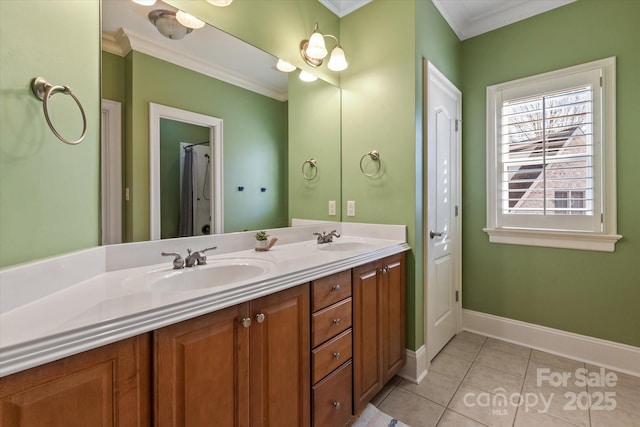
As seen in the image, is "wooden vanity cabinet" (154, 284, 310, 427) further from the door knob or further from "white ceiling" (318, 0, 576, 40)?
"white ceiling" (318, 0, 576, 40)

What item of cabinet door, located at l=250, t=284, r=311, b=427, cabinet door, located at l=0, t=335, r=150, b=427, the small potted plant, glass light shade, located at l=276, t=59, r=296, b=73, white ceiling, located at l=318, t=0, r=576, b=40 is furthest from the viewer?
white ceiling, located at l=318, t=0, r=576, b=40

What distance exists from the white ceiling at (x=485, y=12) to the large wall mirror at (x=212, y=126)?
3.76 feet

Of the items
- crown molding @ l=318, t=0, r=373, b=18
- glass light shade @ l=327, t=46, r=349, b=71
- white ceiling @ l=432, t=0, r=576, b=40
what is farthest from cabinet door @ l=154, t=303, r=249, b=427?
white ceiling @ l=432, t=0, r=576, b=40

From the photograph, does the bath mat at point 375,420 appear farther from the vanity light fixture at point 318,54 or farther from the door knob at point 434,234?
the vanity light fixture at point 318,54

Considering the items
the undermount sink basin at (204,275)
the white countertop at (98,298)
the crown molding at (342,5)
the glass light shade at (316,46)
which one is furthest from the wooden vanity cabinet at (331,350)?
Answer: the crown molding at (342,5)

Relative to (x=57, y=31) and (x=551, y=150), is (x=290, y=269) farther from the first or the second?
(x=551, y=150)

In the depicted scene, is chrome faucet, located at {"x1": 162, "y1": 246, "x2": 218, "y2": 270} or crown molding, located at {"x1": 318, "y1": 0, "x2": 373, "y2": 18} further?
crown molding, located at {"x1": 318, "y1": 0, "x2": 373, "y2": 18}

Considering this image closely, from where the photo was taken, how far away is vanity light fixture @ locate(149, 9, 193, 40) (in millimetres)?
1244

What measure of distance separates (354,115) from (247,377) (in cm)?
182

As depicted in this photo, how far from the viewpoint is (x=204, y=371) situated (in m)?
0.83

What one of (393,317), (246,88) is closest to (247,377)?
(393,317)

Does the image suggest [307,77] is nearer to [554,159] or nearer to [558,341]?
[554,159]

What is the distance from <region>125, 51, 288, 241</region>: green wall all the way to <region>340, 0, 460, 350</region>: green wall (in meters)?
0.58

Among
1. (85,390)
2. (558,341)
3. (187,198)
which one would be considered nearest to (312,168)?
(187,198)
